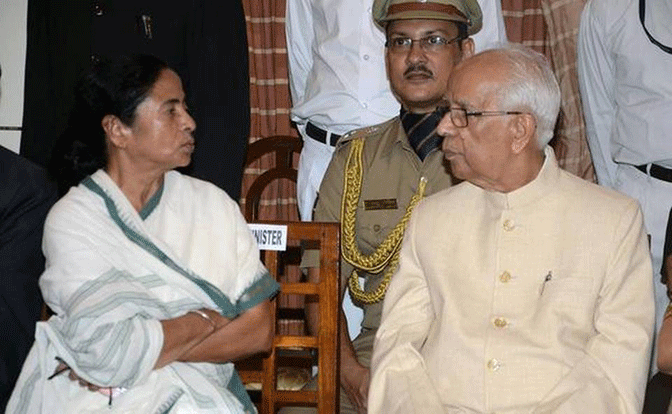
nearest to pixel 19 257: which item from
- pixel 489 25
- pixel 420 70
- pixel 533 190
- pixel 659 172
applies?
pixel 420 70

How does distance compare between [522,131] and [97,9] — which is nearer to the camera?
[522,131]

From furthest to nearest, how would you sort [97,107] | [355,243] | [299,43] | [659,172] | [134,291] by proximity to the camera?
[299,43]
[659,172]
[355,243]
[97,107]
[134,291]

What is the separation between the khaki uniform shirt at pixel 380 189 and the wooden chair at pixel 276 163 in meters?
0.50

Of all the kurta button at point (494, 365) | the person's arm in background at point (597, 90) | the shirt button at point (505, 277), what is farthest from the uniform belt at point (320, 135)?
the kurta button at point (494, 365)

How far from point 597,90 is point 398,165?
1.00 m

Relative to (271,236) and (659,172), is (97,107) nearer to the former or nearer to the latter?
(271,236)

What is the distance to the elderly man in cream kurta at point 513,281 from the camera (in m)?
2.96

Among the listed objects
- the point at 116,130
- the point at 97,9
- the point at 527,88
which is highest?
the point at 97,9

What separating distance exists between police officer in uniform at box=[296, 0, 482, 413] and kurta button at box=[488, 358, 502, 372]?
79 centimetres

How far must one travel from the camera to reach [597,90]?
4.46 meters

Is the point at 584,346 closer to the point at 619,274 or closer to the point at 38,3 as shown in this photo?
the point at 619,274

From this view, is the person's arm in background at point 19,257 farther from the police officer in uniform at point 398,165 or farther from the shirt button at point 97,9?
the police officer in uniform at point 398,165

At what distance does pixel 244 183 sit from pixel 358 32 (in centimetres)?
98

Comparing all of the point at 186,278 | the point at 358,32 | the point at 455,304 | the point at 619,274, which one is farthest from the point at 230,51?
the point at 619,274
